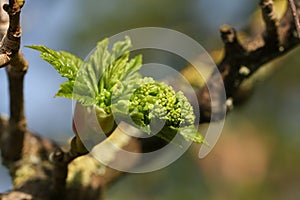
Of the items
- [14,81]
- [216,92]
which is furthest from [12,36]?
[216,92]

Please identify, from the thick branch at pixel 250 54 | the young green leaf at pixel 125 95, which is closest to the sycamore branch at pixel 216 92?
the thick branch at pixel 250 54

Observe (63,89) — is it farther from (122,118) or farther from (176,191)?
(176,191)

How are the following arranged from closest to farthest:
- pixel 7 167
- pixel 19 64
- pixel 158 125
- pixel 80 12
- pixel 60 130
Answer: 1. pixel 158 125
2. pixel 19 64
3. pixel 7 167
4. pixel 60 130
5. pixel 80 12

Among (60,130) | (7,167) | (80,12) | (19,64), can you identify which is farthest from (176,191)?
(19,64)

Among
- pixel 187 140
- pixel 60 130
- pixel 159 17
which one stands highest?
pixel 187 140

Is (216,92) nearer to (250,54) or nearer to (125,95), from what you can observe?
(250,54)

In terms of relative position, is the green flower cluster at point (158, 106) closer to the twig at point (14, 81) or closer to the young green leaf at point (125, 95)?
the young green leaf at point (125, 95)

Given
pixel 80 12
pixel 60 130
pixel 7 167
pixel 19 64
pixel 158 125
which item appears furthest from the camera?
pixel 80 12

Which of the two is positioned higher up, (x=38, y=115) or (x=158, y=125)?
(x=158, y=125)

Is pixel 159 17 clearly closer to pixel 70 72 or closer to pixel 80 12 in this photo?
pixel 80 12

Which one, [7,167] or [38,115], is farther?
[38,115]

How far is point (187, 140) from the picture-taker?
29.7 inches

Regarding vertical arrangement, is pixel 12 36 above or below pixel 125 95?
above

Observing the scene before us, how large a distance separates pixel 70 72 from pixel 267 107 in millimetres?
2299
